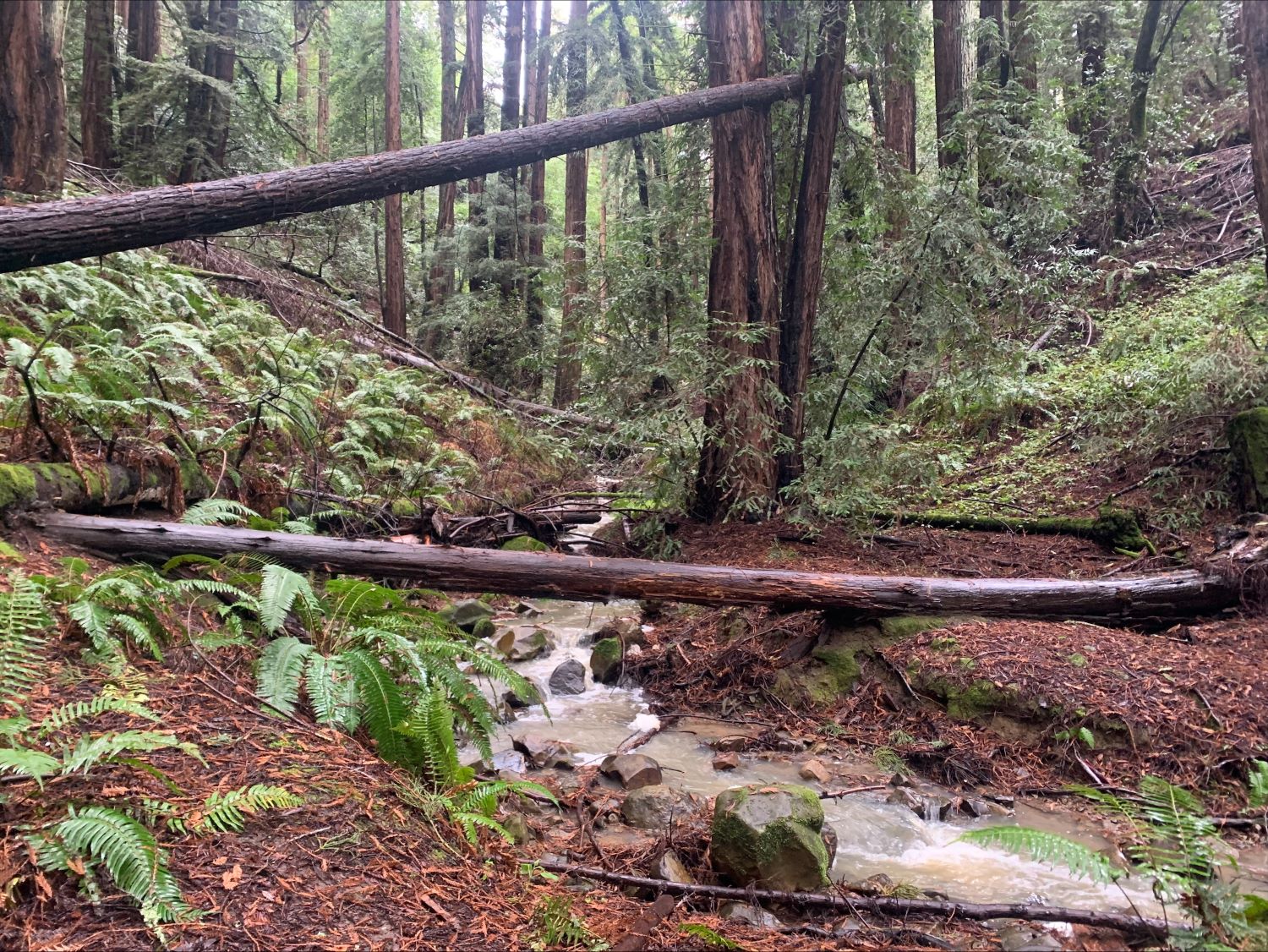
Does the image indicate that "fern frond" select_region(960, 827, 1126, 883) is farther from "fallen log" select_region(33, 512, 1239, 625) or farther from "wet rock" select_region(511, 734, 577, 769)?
"fallen log" select_region(33, 512, 1239, 625)

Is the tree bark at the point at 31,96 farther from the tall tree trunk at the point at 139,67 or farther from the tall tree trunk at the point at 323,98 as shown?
the tall tree trunk at the point at 323,98

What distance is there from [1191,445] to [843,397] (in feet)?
10.9

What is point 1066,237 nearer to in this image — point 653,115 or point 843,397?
point 843,397

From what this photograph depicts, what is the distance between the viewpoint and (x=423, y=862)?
2.58 metres

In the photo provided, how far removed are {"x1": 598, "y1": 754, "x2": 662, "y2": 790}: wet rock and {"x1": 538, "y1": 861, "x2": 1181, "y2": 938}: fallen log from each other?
128cm

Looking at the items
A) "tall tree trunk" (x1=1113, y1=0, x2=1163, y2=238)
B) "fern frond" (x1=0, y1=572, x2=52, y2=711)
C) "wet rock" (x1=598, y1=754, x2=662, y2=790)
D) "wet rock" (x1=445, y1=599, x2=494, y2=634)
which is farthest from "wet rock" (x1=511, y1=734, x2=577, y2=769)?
"tall tree trunk" (x1=1113, y1=0, x2=1163, y2=238)

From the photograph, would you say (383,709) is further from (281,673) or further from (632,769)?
(632,769)

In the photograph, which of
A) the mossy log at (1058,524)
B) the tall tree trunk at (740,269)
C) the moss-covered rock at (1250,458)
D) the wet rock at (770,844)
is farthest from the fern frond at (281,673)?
the moss-covered rock at (1250,458)

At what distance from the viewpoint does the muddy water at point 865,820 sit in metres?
3.44

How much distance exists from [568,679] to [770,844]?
3.44 m

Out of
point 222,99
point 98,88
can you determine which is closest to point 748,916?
point 222,99

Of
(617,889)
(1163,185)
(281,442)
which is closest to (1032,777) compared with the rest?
(617,889)

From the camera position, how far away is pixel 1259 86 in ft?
22.2

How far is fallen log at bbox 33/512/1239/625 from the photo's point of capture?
5328 millimetres
